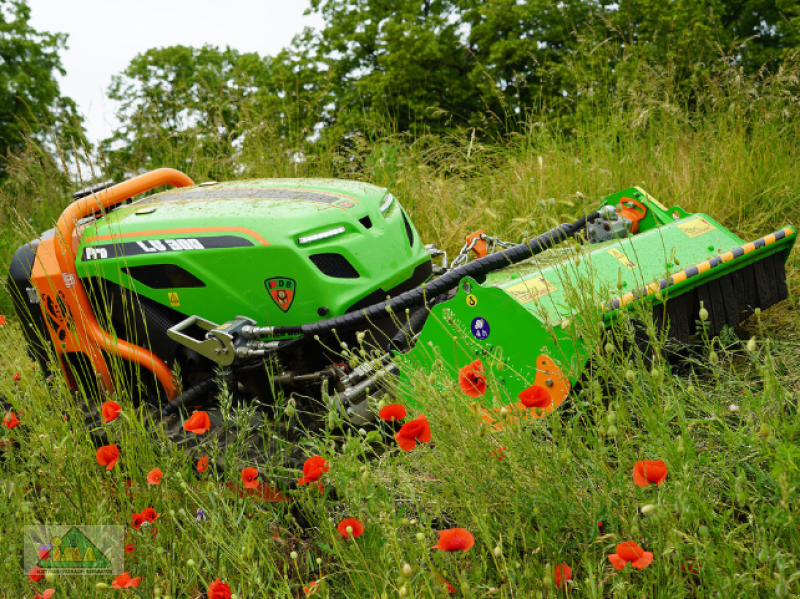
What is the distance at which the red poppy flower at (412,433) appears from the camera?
1.44 m

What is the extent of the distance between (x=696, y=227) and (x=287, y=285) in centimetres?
173

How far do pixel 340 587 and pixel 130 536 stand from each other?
2.50 ft

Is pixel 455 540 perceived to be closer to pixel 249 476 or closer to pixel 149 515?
pixel 249 476

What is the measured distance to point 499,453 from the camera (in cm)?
162

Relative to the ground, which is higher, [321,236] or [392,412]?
[321,236]

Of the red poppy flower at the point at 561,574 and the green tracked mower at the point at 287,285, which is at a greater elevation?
the green tracked mower at the point at 287,285

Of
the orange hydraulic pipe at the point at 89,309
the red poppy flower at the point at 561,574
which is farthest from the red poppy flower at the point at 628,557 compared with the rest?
the orange hydraulic pipe at the point at 89,309

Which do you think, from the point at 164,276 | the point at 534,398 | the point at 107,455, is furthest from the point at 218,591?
the point at 164,276

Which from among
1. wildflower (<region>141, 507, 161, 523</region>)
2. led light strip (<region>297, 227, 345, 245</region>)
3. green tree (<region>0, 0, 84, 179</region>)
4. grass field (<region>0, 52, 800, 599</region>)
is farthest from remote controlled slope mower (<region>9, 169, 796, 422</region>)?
green tree (<region>0, 0, 84, 179</region>)

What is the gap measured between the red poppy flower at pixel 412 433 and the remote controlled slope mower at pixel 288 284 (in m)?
0.75

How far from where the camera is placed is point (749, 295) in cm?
263

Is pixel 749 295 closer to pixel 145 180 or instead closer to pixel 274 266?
pixel 274 266

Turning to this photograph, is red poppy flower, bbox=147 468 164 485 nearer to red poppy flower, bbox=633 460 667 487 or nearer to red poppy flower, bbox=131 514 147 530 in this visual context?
red poppy flower, bbox=131 514 147 530

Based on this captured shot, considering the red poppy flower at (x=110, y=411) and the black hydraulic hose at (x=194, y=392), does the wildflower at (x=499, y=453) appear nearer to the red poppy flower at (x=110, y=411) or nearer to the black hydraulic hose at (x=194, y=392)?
the red poppy flower at (x=110, y=411)
